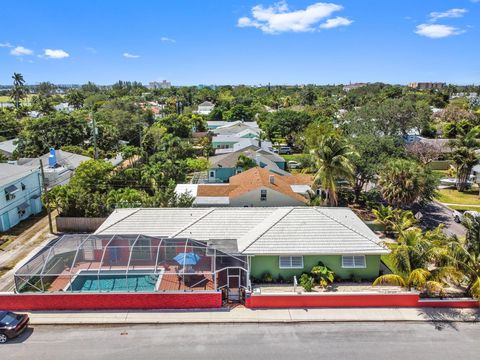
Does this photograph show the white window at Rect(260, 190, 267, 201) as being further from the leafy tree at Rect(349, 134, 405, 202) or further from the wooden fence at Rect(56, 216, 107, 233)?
the wooden fence at Rect(56, 216, 107, 233)

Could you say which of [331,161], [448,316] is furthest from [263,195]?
[448,316]

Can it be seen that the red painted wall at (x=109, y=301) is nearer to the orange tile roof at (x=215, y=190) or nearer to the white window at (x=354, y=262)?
the white window at (x=354, y=262)

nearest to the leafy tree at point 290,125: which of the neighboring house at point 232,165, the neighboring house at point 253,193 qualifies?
the neighboring house at point 232,165

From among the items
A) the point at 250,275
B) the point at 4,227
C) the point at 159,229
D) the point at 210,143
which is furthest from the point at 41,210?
the point at 210,143

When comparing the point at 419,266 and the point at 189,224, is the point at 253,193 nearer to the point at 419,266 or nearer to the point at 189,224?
the point at 189,224

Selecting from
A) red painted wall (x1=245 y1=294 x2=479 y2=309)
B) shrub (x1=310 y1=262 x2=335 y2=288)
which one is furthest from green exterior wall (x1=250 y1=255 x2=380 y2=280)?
red painted wall (x1=245 y1=294 x2=479 y2=309)
